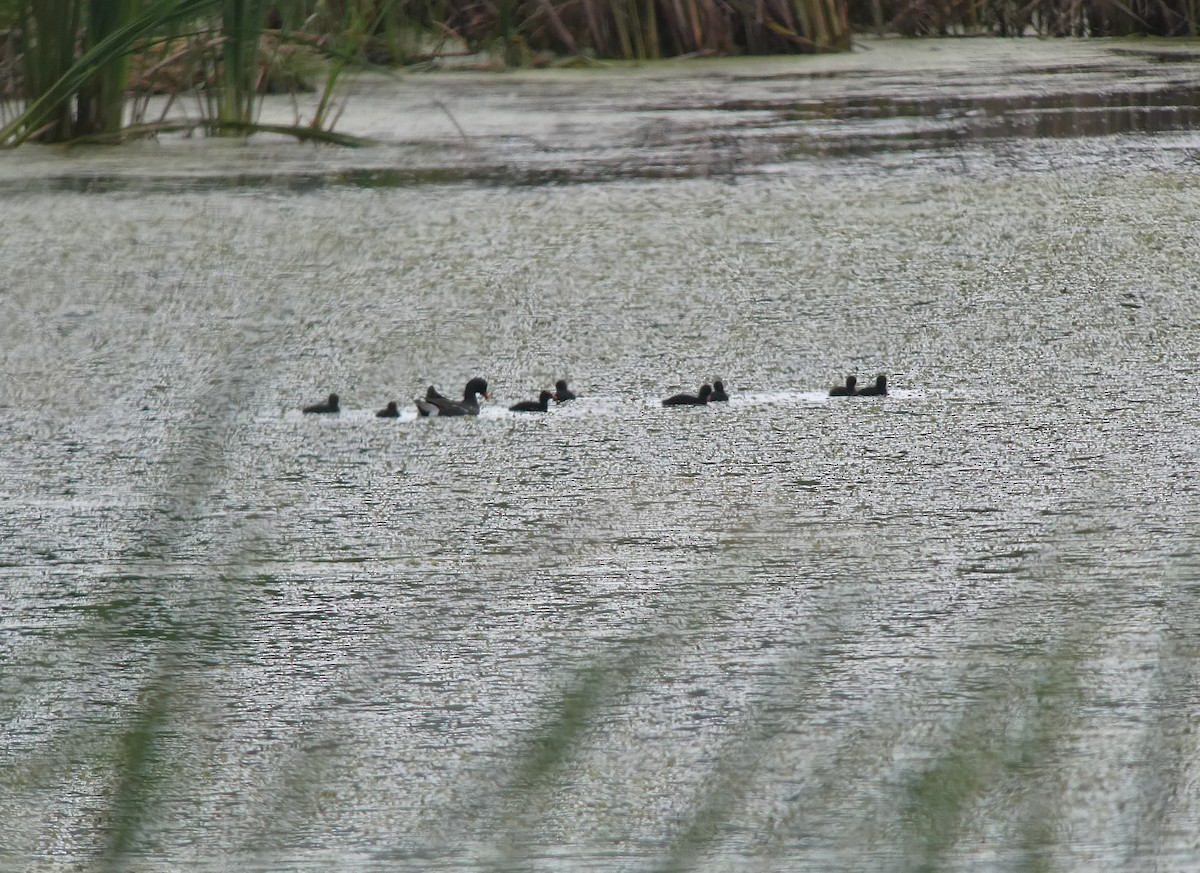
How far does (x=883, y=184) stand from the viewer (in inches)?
145

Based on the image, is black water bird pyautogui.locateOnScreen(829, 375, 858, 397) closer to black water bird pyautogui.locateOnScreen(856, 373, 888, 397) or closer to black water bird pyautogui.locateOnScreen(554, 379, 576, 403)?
black water bird pyautogui.locateOnScreen(856, 373, 888, 397)

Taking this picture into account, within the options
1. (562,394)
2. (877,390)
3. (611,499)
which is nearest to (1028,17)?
(877,390)

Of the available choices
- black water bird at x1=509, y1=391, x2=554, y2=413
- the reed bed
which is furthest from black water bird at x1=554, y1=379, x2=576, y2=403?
the reed bed

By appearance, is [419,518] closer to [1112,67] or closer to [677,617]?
[677,617]

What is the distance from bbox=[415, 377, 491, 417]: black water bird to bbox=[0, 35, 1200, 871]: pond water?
A: 23 mm

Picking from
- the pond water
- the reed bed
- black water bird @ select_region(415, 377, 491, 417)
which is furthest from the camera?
the reed bed

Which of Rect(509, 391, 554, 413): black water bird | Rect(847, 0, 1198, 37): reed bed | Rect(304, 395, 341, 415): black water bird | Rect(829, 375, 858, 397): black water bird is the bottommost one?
Rect(304, 395, 341, 415): black water bird

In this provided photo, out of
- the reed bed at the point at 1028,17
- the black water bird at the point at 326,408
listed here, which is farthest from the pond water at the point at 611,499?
the reed bed at the point at 1028,17

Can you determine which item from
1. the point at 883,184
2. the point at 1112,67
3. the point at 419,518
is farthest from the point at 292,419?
the point at 1112,67

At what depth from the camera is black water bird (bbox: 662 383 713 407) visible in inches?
92.3

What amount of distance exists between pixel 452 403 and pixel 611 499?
407 mm

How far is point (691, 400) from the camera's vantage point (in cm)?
235

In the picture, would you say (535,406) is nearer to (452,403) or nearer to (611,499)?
(452,403)

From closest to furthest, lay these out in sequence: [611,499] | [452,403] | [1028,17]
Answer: [611,499]
[452,403]
[1028,17]
